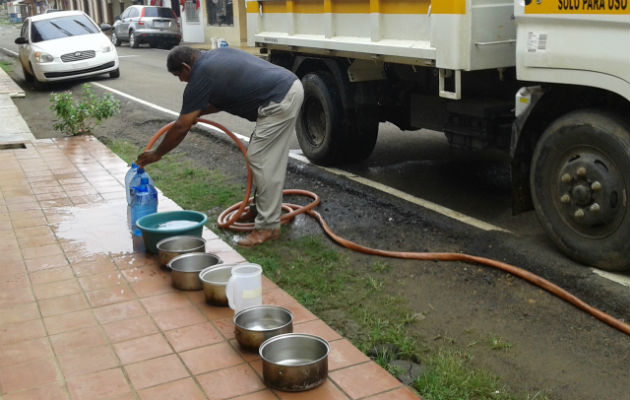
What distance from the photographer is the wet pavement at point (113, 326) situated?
132 inches

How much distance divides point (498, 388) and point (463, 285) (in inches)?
50.9

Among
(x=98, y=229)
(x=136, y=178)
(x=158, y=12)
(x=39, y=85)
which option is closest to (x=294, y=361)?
(x=136, y=178)

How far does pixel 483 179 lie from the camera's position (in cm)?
706

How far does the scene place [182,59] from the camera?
512 cm

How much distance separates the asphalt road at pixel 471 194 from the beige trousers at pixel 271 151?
4.54 feet

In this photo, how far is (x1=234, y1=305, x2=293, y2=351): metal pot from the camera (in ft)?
11.8

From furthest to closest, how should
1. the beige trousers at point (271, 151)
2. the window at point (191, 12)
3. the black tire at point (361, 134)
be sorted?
1. the window at point (191, 12)
2. the black tire at point (361, 134)
3. the beige trousers at point (271, 151)

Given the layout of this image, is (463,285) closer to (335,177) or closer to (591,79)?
(591,79)

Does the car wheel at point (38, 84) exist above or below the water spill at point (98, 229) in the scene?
above

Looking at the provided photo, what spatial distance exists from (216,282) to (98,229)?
6.12 ft

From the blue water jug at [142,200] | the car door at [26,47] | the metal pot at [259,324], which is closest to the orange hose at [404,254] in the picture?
the blue water jug at [142,200]

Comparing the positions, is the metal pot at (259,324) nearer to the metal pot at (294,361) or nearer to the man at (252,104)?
the metal pot at (294,361)

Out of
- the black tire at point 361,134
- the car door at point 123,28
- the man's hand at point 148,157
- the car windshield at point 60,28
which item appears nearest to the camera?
the man's hand at point 148,157

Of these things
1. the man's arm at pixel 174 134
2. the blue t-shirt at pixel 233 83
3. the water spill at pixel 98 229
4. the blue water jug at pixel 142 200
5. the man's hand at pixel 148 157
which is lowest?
the water spill at pixel 98 229
